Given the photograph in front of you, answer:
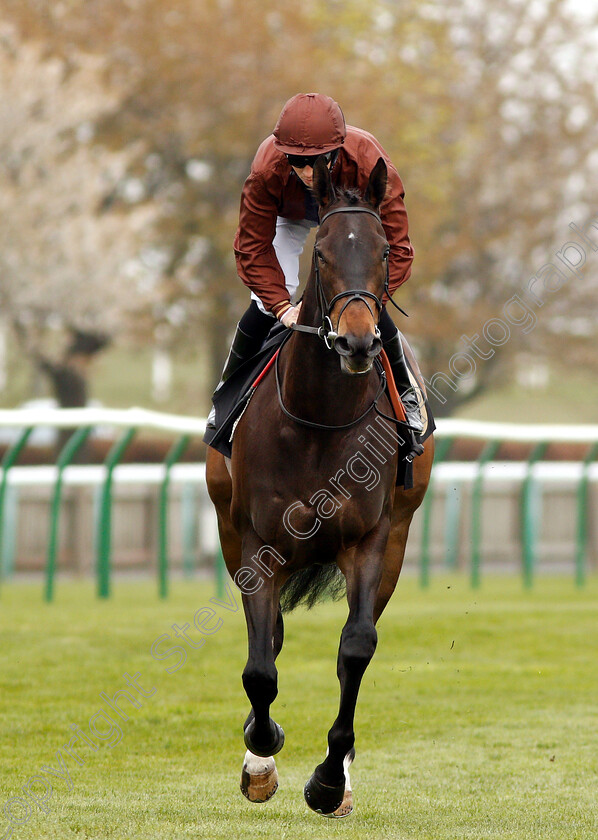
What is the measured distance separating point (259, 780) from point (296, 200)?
2.37 meters

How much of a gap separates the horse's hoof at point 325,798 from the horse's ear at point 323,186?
2.18 metres

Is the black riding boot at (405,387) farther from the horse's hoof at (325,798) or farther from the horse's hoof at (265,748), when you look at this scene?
the horse's hoof at (325,798)

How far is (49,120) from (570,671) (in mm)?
16846

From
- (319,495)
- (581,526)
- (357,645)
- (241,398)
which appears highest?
(241,398)

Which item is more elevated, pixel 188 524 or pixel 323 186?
pixel 323 186

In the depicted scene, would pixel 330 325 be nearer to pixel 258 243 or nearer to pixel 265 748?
pixel 258 243

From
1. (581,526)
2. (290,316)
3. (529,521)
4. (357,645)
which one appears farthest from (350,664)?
(581,526)

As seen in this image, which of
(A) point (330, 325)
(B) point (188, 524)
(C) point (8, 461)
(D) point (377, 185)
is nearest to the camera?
(A) point (330, 325)

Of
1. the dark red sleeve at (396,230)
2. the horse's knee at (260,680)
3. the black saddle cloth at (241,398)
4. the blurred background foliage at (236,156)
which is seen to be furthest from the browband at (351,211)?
the blurred background foliage at (236,156)

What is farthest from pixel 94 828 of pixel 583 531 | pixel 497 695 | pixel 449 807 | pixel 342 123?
pixel 583 531

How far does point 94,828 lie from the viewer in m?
4.83

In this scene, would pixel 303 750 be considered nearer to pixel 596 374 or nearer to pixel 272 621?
pixel 272 621

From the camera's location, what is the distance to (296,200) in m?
5.70

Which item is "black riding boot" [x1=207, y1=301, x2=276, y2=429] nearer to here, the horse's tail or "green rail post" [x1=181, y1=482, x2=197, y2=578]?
the horse's tail
